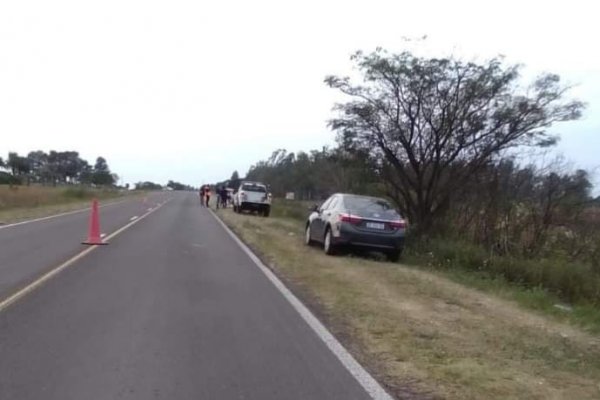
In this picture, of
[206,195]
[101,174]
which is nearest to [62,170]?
[101,174]

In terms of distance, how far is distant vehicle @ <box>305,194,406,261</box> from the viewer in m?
16.5

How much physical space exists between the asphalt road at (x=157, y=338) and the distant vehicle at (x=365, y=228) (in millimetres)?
3262

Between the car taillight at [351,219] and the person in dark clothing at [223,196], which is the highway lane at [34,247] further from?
the person in dark clothing at [223,196]


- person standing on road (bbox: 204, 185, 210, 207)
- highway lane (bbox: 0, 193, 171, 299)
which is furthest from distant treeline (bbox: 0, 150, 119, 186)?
highway lane (bbox: 0, 193, 171, 299)

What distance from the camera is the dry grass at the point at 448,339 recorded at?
617 centimetres

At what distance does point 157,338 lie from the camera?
7.48 m

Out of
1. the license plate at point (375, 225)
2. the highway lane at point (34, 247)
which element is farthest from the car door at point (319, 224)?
the highway lane at point (34, 247)

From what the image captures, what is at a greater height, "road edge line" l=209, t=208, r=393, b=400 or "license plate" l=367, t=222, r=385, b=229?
"license plate" l=367, t=222, r=385, b=229

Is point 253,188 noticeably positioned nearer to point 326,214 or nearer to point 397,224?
point 326,214

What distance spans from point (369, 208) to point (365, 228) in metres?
0.75

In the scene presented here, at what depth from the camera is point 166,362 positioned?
21.3ft

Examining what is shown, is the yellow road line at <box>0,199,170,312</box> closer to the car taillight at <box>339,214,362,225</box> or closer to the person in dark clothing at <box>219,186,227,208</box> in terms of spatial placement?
the car taillight at <box>339,214,362,225</box>

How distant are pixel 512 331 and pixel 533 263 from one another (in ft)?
23.7

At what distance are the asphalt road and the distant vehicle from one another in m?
3.26
